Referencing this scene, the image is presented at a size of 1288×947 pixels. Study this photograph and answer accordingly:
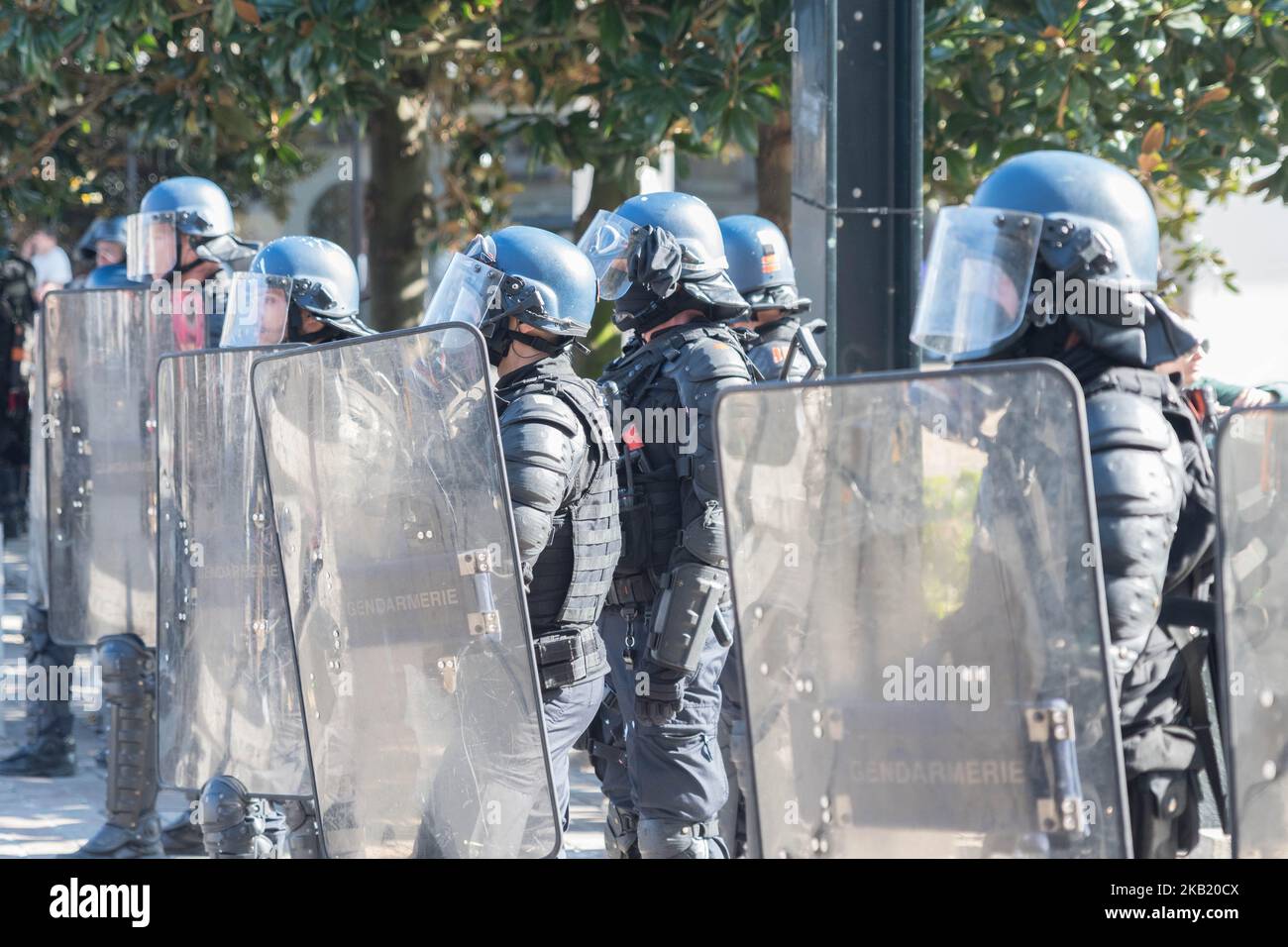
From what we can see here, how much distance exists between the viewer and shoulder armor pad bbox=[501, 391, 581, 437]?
337 centimetres

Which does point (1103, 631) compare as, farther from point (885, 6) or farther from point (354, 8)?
point (354, 8)

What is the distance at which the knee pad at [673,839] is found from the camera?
3.97m

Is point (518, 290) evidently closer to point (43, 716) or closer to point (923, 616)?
point (923, 616)

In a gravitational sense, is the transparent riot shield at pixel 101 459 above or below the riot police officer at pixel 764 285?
below

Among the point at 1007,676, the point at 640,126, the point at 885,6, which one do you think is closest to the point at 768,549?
the point at 1007,676

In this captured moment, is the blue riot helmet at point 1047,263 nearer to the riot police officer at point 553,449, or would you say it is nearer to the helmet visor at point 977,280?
the helmet visor at point 977,280

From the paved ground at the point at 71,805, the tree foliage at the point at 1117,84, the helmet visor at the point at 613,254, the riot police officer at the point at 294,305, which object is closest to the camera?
the riot police officer at the point at 294,305

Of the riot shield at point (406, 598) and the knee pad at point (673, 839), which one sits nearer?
the riot shield at point (406, 598)

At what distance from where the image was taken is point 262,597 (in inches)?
145

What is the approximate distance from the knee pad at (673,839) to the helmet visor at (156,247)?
2.82 m

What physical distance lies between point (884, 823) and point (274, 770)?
6.00 feet

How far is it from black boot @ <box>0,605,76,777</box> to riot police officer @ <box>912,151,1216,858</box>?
13.7 feet

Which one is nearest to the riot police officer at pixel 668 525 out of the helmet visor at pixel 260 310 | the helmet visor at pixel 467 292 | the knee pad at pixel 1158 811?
the helmet visor at pixel 467 292

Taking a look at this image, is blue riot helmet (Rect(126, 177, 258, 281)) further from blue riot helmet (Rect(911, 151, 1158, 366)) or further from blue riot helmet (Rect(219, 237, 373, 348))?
blue riot helmet (Rect(911, 151, 1158, 366))
